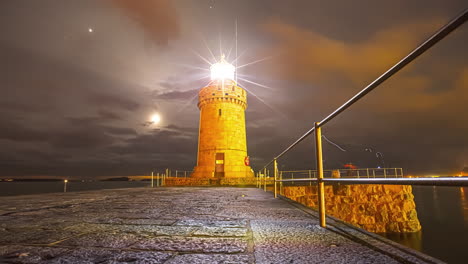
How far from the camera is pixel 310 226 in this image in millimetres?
2246

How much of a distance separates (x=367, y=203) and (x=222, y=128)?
1309 centimetres

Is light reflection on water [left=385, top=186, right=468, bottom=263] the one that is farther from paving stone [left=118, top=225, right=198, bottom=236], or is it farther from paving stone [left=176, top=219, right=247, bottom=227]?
paving stone [left=118, top=225, right=198, bottom=236]

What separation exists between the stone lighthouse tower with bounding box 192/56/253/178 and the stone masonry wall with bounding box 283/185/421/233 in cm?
600

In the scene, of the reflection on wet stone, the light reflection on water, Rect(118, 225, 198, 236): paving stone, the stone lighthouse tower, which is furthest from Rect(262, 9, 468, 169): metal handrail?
the light reflection on water

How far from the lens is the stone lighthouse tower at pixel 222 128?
21.3 metres

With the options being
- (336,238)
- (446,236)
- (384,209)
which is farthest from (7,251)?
(446,236)

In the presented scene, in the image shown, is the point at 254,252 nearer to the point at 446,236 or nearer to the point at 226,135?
the point at 226,135

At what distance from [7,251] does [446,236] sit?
39.1m

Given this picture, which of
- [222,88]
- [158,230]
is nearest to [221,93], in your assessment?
[222,88]

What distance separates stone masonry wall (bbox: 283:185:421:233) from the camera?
1710 centimetres

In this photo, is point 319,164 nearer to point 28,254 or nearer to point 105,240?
point 105,240

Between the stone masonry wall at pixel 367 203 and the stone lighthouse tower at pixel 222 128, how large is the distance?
5997mm

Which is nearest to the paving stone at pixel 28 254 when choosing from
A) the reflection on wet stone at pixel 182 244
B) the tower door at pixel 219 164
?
the reflection on wet stone at pixel 182 244

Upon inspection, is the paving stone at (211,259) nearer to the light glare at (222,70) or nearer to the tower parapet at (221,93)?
the tower parapet at (221,93)
